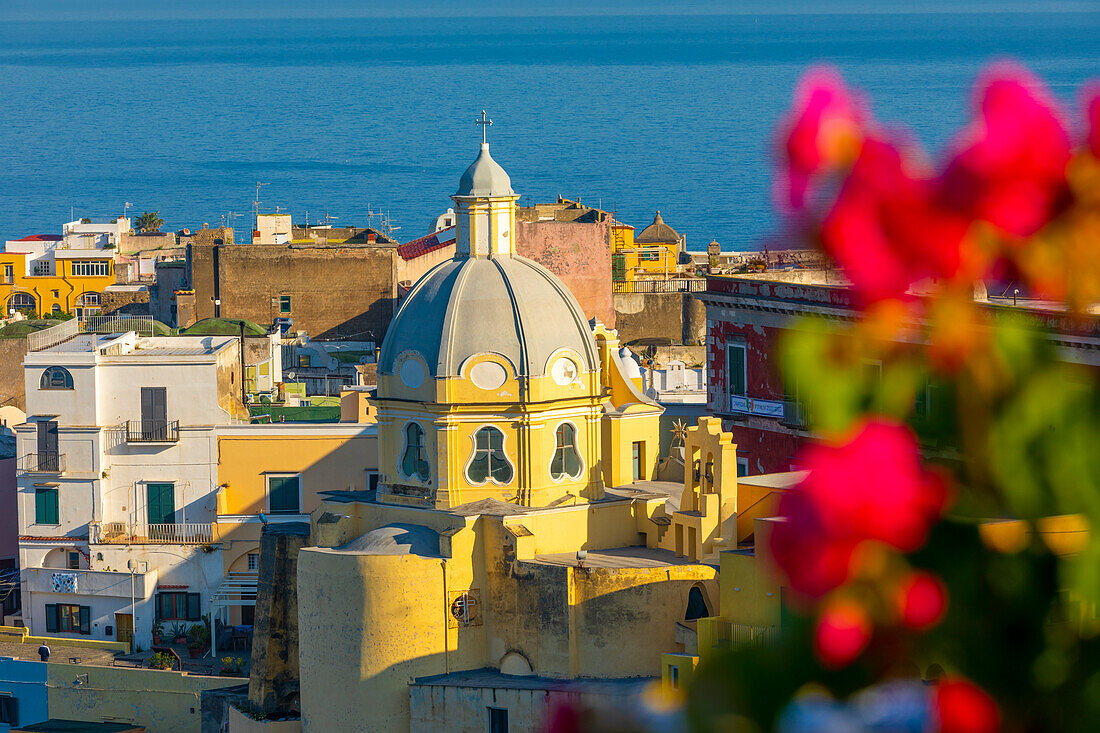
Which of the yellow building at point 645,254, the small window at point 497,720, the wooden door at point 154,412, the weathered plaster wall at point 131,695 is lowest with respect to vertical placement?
the weathered plaster wall at point 131,695

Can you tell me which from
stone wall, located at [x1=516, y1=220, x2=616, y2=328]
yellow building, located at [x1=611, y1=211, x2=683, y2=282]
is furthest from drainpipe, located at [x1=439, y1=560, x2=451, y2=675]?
yellow building, located at [x1=611, y1=211, x2=683, y2=282]

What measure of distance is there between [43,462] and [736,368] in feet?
56.3

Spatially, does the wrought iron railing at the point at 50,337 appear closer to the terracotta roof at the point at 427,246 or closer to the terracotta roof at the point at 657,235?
the terracotta roof at the point at 427,246

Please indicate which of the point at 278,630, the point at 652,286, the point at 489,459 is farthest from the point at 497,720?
the point at 652,286

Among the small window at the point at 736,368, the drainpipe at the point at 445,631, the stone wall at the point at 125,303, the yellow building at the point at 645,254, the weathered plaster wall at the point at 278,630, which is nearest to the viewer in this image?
the drainpipe at the point at 445,631

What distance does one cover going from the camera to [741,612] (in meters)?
25.2

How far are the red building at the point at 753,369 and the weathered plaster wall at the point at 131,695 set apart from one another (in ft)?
32.7

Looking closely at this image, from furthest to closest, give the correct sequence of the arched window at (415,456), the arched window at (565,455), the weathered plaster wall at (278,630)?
the weathered plaster wall at (278,630), the arched window at (565,455), the arched window at (415,456)

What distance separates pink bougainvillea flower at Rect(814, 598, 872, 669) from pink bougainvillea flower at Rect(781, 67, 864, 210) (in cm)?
107

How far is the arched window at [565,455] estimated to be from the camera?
1125 inches

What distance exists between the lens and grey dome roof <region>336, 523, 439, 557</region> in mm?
27406

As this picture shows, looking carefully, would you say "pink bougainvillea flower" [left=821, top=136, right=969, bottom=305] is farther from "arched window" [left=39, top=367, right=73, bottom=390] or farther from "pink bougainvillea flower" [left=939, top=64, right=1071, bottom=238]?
"arched window" [left=39, top=367, right=73, bottom=390]

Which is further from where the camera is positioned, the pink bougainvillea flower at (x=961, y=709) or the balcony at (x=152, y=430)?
the balcony at (x=152, y=430)

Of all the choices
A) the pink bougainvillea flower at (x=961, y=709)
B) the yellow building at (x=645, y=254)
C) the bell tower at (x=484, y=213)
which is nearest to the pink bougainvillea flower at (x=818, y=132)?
the pink bougainvillea flower at (x=961, y=709)
